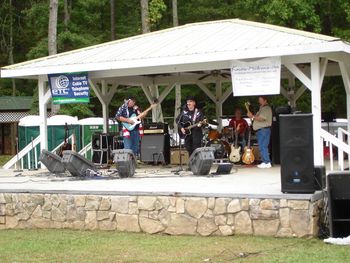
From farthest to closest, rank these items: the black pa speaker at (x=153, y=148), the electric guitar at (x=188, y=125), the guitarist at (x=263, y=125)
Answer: the black pa speaker at (x=153, y=148)
the guitarist at (x=263, y=125)
the electric guitar at (x=188, y=125)

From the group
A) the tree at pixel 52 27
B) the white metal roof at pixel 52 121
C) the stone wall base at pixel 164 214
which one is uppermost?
the tree at pixel 52 27

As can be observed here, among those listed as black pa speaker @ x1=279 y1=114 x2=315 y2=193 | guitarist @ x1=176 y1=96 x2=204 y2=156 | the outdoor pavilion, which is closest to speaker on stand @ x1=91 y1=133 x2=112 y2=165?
the outdoor pavilion

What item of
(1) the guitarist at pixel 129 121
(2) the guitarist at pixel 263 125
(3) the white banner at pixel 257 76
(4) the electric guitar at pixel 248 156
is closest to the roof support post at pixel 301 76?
(3) the white banner at pixel 257 76

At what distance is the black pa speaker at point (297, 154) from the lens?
834 cm

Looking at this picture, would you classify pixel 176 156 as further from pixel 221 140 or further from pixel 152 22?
pixel 152 22

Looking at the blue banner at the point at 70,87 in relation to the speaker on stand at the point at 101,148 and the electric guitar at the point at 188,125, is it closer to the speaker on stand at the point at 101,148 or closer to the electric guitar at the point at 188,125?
the speaker on stand at the point at 101,148

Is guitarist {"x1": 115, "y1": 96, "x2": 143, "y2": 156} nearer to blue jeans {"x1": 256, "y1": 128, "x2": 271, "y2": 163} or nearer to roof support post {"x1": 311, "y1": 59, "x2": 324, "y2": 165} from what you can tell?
blue jeans {"x1": 256, "y1": 128, "x2": 271, "y2": 163}

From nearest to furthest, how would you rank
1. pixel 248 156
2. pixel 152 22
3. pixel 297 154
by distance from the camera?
pixel 297 154 < pixel 248 156 < pixel 152 22

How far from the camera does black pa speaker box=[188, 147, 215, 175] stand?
1144 centimetres

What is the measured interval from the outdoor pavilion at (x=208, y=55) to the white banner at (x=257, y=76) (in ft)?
0.98

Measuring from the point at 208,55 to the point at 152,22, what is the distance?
57.9 feet

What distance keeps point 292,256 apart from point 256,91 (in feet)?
16.5

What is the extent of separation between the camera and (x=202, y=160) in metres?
11.5

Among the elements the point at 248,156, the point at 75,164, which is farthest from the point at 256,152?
the point at 75,164
